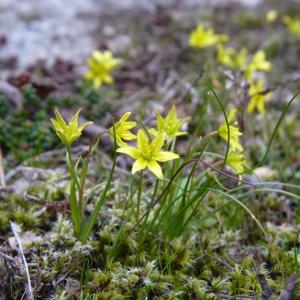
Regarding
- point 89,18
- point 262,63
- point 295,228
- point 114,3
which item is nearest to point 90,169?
point 295,228

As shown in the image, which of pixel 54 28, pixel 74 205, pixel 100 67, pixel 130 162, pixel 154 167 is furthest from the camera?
pixel 54 28

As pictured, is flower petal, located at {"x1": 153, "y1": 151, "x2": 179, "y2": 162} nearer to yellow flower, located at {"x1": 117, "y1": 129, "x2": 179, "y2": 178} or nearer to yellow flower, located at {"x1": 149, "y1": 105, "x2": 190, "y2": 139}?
yellow flower, located at {"x1": 117, "y1": 129, "x2": 179, "y2": 178}

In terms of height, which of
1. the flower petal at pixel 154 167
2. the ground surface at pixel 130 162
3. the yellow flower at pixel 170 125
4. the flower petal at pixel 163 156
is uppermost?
→ the yellow flower at pixel 170 125

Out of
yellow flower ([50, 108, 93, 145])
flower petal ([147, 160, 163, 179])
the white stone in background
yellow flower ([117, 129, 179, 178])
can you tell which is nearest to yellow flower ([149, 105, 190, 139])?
yellow flower ([117, 129, 179, 178])

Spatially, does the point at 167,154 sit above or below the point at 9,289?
above

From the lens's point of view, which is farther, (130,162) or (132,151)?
(130,162)

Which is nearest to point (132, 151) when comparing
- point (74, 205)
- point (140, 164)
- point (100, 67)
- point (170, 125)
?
point (140, 164)

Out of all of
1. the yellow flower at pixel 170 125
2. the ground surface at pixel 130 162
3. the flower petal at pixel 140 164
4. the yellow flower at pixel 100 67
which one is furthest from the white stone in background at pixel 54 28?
the flower petal at pixel 140 164

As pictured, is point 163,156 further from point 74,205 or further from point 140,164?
point 74,205

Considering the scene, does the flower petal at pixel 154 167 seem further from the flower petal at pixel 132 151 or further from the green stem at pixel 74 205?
the green stem at pixel 74 205

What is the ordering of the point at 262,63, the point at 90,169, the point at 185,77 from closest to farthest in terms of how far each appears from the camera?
the point at 90,169, the point at 262,63, the point at 185,77

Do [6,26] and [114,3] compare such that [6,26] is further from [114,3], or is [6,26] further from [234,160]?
[234,160]
